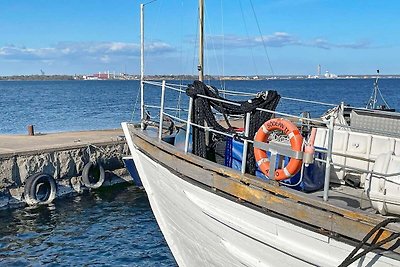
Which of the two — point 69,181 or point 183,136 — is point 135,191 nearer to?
point 69,181

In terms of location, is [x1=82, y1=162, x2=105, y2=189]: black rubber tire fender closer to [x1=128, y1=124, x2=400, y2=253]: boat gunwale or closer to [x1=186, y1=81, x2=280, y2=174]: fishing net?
[x1=186, y1=81, x2=280, y2=174]: fishing net

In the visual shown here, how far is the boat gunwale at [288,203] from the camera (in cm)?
451

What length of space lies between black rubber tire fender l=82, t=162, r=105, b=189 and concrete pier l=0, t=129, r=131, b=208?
305 millimetres

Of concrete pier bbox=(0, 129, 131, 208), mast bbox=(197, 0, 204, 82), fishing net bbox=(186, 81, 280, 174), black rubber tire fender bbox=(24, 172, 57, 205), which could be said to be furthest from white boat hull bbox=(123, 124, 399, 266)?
concrete pier bbox=(0, 129, 131, 208)

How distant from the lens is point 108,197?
16781mm

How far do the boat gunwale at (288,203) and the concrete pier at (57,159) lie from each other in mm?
9927

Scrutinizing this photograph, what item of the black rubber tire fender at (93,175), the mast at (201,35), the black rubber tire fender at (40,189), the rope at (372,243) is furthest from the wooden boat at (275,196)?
the black rubber tire fender at (93,175)

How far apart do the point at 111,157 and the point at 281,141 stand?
12.4 metres

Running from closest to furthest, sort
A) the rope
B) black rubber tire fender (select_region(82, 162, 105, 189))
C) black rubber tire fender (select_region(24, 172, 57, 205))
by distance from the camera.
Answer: the rope, black rubber tire fender (select_region(24, 172, 57, 205)), black rubber tire fender (select_region(82, 162, 105, 189))

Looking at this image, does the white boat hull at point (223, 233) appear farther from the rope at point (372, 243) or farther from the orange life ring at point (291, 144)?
the orange life ring at point (291, 144)

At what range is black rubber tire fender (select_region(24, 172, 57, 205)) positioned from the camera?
1523cm

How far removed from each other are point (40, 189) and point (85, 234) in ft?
11.3

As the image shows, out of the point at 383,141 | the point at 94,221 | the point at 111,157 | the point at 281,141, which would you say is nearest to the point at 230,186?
the point at 281,141

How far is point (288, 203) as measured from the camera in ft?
16.8
